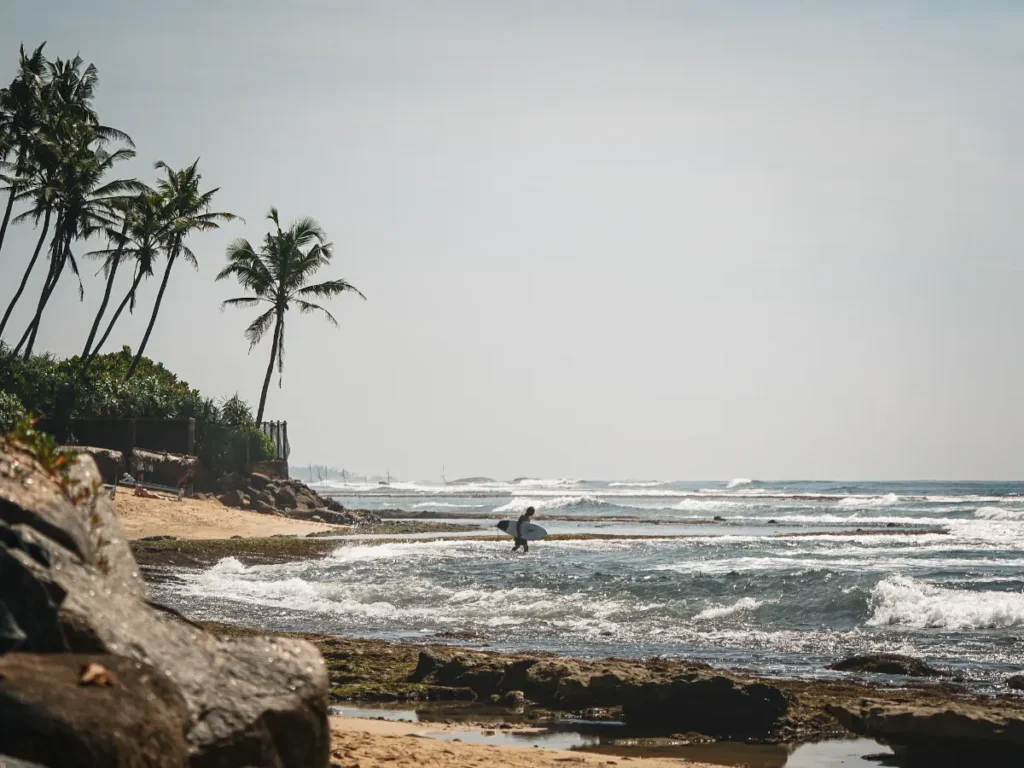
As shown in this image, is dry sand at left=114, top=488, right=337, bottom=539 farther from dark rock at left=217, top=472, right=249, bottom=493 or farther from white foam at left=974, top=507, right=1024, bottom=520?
white foam at left=974, top=507, right=1024, bottom=520

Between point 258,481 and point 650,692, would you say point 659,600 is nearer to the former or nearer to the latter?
point 650,692

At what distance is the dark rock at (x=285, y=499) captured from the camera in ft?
149

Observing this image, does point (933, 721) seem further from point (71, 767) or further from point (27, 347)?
point (27, 347)

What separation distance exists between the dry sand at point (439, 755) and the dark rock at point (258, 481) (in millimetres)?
36252

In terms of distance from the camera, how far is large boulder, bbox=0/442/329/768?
4930 mm

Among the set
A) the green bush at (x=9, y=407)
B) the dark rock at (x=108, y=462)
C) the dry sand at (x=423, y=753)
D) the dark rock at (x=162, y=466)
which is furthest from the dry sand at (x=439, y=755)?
the dark rock at (x=162, y=466)

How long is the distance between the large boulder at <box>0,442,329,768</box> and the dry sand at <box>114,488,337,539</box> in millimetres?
26637

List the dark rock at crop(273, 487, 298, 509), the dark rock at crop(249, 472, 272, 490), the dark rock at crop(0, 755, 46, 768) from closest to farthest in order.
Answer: the dark rock at crop(0, 755, 46, 768)
the dark rock at crop(249, 472, 272, 490)
the dark rock at crop(273, 487, 298, 509)

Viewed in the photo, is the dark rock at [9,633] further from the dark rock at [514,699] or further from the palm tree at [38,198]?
the palm tree at [38,198]

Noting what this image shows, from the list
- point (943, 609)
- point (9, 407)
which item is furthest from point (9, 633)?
point (9, 407)

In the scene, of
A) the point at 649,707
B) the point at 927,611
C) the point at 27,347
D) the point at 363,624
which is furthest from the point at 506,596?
the point at 27,347

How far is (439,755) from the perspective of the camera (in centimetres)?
890

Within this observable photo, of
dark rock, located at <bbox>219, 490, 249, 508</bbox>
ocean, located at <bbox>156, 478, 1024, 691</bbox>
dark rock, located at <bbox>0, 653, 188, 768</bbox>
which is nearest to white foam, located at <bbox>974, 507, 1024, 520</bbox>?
ocean, located at <bbox>156, 478, 1024, 691</bbox>

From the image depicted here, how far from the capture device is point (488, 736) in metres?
10.3
